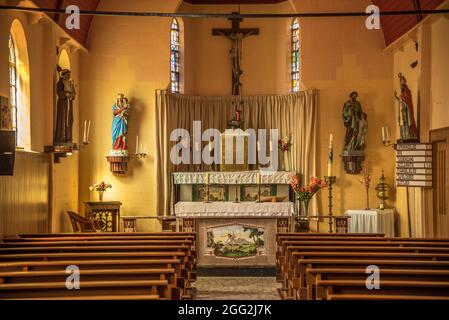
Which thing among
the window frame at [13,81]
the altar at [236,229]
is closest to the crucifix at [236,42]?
the altar at [236,229]

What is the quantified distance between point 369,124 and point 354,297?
411 inches

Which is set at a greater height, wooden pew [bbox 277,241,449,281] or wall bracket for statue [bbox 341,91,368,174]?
wall bracket for statue [bbox 341,91,368,174]

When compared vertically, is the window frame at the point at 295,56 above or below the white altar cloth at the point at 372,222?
above

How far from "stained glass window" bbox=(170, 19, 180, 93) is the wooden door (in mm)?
7028

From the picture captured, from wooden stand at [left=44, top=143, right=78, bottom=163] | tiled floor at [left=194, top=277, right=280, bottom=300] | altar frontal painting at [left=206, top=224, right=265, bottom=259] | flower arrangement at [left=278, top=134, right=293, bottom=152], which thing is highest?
flower arrangement at [left=278, top=134, right=293, bottom=152]

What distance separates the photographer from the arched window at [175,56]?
16.0 m

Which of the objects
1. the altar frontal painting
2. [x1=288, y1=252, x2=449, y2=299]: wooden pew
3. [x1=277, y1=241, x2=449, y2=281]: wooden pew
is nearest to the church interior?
the altar frontal painting

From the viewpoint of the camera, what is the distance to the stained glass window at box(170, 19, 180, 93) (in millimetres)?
16000

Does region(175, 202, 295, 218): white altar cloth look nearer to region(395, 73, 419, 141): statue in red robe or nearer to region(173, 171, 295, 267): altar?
region(173, 171, 295, 267): altar

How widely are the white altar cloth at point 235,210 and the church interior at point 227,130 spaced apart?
0.13ft

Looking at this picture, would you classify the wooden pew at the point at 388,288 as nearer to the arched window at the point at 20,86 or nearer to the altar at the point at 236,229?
the altar at the point at 236,229
